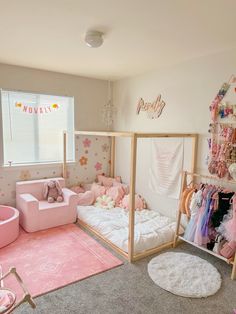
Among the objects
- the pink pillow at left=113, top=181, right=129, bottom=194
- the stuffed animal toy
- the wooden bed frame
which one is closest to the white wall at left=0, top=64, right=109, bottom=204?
the stuffed animal toy

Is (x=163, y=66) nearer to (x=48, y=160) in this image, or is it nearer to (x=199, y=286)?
(x=48, y=160)

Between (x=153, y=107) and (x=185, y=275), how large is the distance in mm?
2292

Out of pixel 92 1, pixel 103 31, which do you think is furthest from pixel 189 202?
pixel 92 1

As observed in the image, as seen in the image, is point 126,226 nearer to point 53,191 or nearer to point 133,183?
point 133,183

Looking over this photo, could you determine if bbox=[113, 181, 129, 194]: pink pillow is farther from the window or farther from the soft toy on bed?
the window

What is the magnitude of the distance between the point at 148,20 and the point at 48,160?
8.99 feet

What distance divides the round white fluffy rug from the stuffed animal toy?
172 centimetres

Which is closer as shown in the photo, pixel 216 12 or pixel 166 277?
pixel 216 12

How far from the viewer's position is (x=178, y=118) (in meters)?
3.24

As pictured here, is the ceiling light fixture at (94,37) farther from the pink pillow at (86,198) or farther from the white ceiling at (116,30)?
the pink pillow at (86,198)

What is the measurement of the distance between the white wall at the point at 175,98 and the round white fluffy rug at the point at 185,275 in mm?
877

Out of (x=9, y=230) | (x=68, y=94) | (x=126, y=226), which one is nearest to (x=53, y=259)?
(x=9, y=230)

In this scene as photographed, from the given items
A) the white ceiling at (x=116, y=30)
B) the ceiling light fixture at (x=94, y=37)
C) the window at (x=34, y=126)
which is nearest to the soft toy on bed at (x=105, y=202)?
the window at (x=34, y=126)

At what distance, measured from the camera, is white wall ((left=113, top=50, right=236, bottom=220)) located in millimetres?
2783
